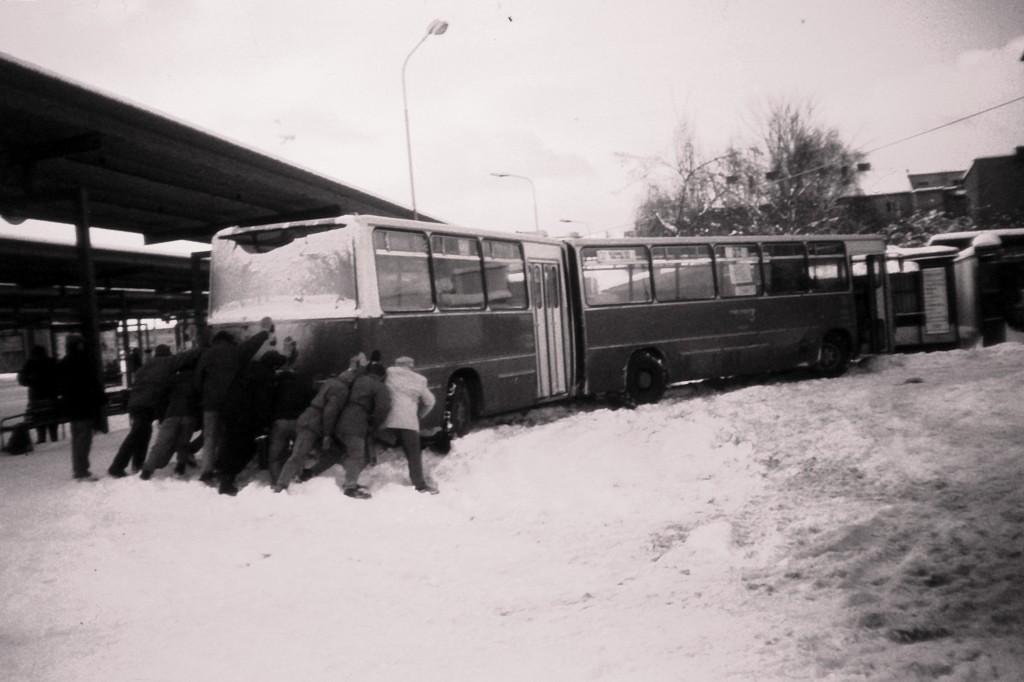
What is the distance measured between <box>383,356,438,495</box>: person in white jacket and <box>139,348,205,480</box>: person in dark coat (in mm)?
2466

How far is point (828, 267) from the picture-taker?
19.5m

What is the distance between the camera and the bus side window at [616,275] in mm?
15891

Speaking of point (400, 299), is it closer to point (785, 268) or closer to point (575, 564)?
point (575, 564)

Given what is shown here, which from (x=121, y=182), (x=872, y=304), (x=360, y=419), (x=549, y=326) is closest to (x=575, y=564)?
(x=360, y=419)

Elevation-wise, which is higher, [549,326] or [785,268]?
[785,268]

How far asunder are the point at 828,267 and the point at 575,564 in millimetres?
14869

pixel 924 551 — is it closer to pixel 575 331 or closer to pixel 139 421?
pixel 139 421

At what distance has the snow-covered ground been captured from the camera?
15.4 feet

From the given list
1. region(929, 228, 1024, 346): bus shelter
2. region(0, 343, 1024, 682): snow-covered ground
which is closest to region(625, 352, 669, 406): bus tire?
region(0, 343, 1024, 682): snow-covered ground

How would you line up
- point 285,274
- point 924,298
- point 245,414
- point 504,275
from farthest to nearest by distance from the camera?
point 924,298 → point 504,275 → point 285,274 → point 245,414

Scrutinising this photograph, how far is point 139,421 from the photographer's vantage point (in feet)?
34.7

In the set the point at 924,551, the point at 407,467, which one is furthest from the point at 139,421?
the point at 924,551

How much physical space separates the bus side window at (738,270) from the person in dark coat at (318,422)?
Result: 404 inches

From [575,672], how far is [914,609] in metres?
1.90
